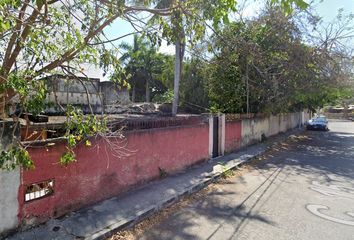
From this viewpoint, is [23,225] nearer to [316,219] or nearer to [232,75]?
[316,219]

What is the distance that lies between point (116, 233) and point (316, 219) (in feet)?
12.4

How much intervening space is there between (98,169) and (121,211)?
101cm

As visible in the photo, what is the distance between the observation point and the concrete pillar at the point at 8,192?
4.51 m

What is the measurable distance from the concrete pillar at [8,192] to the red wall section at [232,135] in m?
9.49

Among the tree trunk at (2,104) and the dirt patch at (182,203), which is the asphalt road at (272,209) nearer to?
the dirt patch at (182,203)

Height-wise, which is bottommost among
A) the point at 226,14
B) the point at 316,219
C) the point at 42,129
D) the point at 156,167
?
the point at 316,219

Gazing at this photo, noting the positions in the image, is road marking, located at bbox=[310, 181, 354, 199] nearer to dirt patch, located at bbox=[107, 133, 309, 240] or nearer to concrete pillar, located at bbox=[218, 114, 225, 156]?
dirt patch, located at bbox=[107, 133, 309, 240]

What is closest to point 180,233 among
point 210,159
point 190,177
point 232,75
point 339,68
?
point 190,177

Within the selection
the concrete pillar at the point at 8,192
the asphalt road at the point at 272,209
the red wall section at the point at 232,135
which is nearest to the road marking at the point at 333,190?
the asphalt road at the point at 272,209

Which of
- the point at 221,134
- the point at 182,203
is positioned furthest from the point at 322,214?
the point at 221,134

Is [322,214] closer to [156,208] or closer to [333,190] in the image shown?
[333,190]

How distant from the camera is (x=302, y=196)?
748 cm

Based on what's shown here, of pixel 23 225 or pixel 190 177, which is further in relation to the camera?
pixel 190 177

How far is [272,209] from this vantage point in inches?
255
